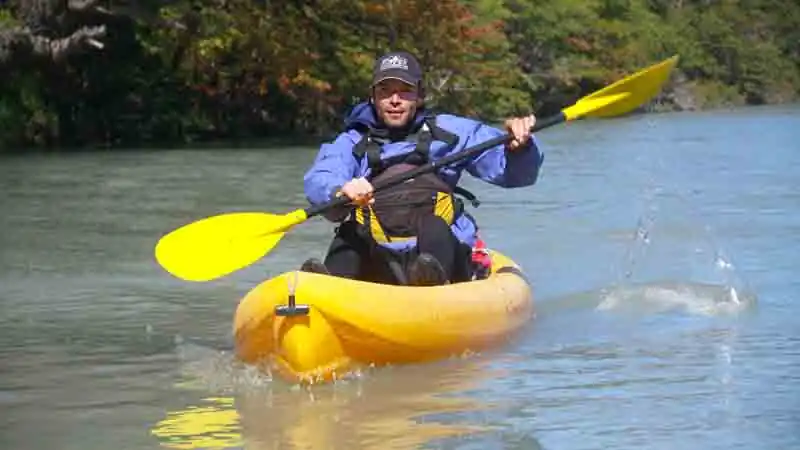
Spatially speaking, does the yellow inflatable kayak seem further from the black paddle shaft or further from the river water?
the black paddle shaft

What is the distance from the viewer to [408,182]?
5.73m

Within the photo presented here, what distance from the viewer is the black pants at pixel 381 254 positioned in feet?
18.2

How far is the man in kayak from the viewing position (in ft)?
18.2

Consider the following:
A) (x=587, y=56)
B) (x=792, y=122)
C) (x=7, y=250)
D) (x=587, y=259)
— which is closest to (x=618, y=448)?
(x=587, y=259)

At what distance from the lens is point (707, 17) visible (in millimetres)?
47469

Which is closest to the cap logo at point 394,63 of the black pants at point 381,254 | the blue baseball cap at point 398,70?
the blue baseball cap at point 398,70

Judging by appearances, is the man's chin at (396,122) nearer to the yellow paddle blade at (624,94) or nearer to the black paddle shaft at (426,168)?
the black paddle shaft at (426,168)

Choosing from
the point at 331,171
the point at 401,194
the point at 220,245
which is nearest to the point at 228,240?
the point at 220,245

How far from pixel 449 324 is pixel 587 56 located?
1387 inches

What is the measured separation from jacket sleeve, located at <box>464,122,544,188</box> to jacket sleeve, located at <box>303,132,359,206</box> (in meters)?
0.43

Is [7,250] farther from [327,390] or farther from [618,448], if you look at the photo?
[618,448]

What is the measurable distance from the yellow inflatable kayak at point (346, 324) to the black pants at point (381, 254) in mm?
159

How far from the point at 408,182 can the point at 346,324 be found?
0.90 m

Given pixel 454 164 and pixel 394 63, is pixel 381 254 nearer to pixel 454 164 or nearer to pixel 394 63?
pixel 454 164
